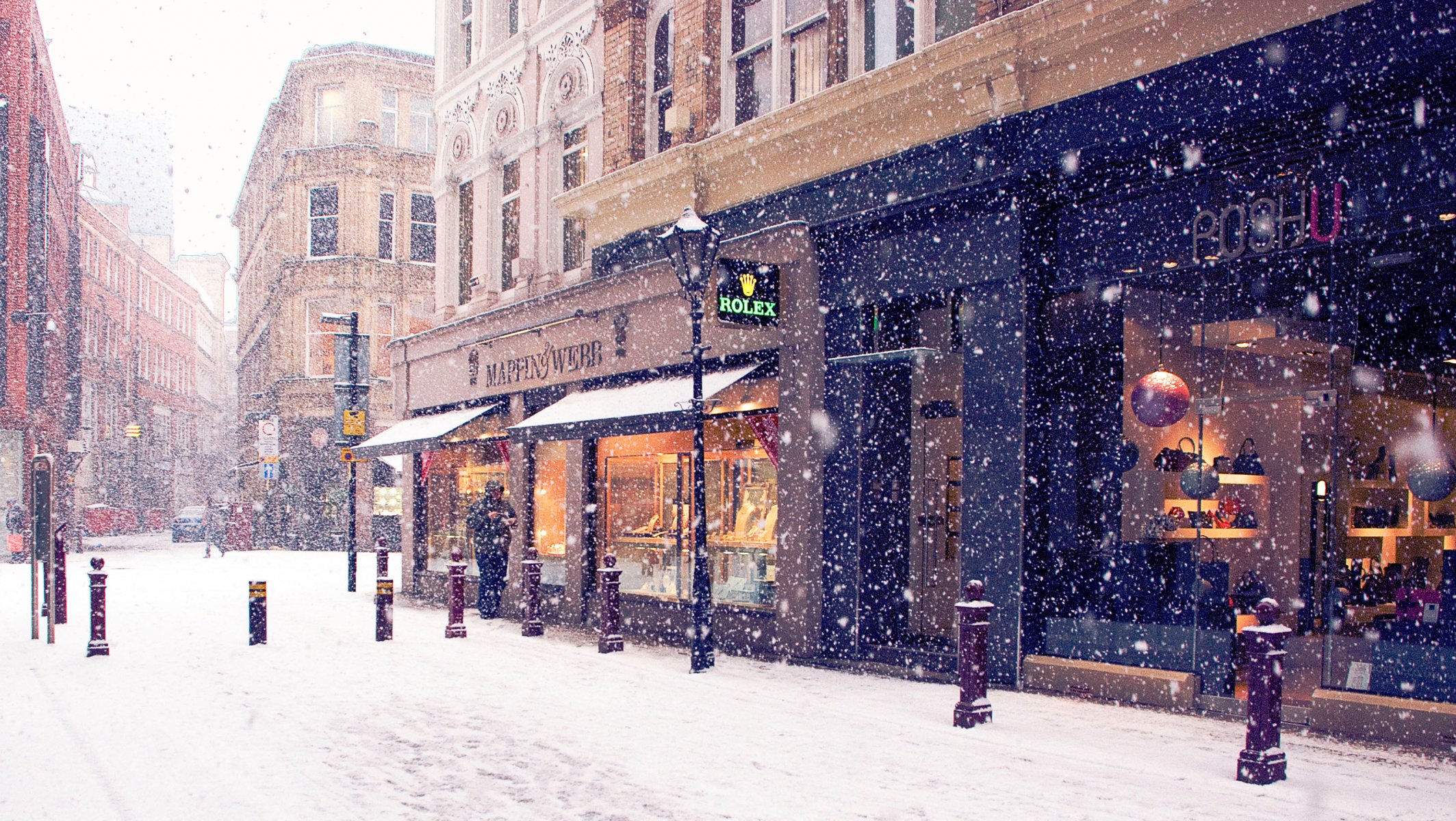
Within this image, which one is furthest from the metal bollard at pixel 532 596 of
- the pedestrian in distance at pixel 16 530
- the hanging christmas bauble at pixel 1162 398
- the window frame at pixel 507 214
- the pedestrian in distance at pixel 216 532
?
the pedestrian in distance at pixel 16 530

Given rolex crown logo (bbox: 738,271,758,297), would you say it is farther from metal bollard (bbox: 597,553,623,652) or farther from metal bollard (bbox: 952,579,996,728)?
metal bollard (bbox: 952,579,996,728)

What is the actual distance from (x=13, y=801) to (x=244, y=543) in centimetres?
3568

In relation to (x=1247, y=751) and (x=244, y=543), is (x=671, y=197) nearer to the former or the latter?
(x=1247, y=751)

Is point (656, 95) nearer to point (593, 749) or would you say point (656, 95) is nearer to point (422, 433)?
point (422, 433)

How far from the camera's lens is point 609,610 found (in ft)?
43.5

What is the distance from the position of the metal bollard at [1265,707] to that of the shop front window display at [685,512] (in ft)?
22.4

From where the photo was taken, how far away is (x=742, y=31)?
48.3ft

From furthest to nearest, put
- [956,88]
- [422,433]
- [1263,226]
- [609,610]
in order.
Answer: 1. [422,433]
2. [609,610]
3. [956,88]
4. [1263,226]

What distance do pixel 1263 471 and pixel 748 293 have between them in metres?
5.39

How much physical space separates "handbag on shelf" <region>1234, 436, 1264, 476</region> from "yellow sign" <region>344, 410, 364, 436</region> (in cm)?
1744

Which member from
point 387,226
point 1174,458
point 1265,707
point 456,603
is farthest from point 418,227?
point 1265,707

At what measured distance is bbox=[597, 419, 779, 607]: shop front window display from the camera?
13656mm

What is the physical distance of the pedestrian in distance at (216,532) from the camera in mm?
34688

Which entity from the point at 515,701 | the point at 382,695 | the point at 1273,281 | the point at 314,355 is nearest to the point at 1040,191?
the point at 1273,281
